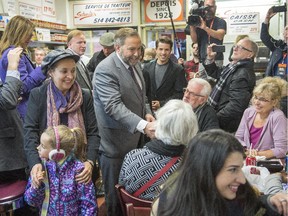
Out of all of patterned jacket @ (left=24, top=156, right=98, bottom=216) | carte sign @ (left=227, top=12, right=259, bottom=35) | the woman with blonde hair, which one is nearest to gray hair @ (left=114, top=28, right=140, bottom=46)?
the woman with blonde hair

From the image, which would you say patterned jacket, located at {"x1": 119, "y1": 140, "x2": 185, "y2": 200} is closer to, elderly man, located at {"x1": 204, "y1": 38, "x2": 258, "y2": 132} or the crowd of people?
the crowd of people

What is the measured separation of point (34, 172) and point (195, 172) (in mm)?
1065

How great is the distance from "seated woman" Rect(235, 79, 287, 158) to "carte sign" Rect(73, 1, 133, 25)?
17.3 ft

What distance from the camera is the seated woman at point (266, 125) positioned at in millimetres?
2393

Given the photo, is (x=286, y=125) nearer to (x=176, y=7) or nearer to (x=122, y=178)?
(x=122, y=178)

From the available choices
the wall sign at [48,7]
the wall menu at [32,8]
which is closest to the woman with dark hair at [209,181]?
the wall menu at [32,8]

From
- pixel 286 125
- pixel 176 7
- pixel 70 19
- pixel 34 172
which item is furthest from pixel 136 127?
pixel 70 19

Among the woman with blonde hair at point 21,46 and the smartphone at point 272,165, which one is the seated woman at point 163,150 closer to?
the smartphone at point 272,165

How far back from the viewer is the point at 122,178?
1.93 meters

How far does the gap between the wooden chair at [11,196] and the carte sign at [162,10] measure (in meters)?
5.45

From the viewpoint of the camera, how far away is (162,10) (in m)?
7.12

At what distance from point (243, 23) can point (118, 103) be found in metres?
4.70

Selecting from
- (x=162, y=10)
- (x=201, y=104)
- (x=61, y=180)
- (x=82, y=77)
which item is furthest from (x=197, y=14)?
(x=162, y=10)

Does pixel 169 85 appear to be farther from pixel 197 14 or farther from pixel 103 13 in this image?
pixel 103 13
